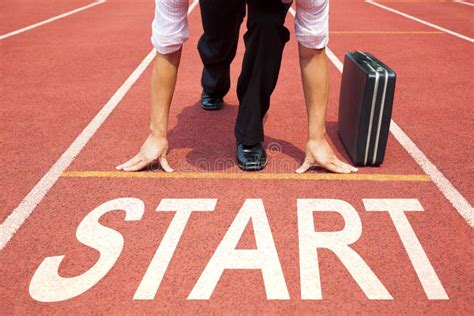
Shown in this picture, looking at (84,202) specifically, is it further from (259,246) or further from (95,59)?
(95,59)

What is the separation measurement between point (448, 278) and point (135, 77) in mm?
4324

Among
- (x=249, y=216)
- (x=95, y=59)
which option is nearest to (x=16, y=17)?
(x=95, y=59)

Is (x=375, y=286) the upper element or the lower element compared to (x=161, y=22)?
lower

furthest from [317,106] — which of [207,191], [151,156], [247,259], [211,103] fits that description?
[211,103]

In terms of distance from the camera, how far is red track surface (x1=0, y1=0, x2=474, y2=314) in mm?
2180

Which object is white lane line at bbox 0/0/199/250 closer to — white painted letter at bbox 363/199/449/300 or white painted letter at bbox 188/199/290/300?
white painted letter at bbox 188/199/290/300

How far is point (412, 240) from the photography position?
2.58m

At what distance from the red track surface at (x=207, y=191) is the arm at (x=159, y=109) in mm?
165

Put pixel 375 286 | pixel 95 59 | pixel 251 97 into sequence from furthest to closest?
1. pixel 95 59
2. pixel 251 97
3. pixel 375 286

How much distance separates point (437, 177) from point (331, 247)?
1.20 metres

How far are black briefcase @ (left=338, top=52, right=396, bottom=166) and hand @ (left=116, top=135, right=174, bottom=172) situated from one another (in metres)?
1.27

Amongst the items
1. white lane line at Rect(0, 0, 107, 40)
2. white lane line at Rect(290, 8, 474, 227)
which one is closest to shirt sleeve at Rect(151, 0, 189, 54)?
white lane line at Rect(290, 8, 474, 227)

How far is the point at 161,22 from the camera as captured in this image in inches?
118

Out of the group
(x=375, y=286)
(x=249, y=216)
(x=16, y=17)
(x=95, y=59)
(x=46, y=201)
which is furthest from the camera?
(x=16, y=17)
